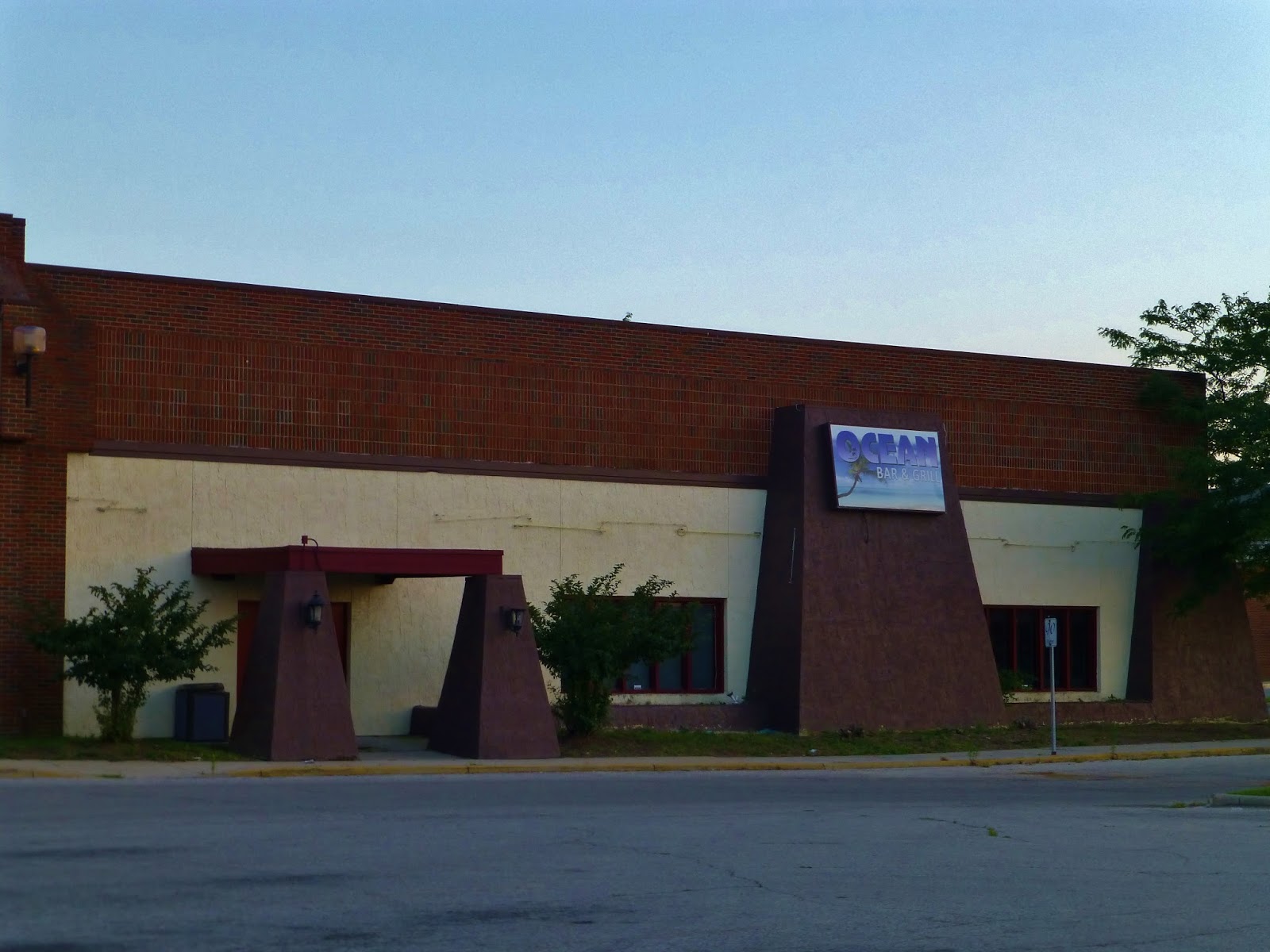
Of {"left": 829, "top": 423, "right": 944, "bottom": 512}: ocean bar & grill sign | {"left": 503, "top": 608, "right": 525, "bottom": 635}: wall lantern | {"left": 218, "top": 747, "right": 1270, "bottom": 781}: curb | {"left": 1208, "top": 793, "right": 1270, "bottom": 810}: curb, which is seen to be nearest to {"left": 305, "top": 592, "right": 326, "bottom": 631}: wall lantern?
{"left": 218, "top": 747, "right": 1270, "bottom": 781}: curb

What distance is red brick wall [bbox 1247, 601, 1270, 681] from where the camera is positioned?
203 feet

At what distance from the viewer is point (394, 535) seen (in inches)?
1176

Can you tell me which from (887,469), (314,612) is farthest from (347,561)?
(887,469)

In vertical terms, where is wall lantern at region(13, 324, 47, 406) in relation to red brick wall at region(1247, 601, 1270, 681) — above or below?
above

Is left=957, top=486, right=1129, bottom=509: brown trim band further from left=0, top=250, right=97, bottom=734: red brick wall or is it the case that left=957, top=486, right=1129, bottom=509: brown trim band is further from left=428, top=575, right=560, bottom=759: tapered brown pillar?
left=0, top=250, right=97, bottom=734: red brick wall

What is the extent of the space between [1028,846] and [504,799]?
664 cm

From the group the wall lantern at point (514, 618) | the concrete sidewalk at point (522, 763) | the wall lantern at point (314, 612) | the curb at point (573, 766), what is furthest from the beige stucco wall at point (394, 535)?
the curb at point (573, 766)

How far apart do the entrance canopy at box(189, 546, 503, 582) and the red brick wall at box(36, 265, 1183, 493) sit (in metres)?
2.22

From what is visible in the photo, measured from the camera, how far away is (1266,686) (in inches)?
2398

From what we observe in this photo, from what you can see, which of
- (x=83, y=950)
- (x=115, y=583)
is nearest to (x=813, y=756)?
(x=115, y=583)

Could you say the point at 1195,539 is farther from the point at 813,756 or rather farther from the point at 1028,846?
the point at 1028,846

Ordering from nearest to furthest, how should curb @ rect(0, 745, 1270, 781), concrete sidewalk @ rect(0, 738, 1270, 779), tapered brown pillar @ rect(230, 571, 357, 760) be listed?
curb @ rect(0, 745, 1270, 781) < concrete sidewalk @ rect(0, 738, 1270, 779) < tapered brown pillar @ rect(230, 571, 357, 760)

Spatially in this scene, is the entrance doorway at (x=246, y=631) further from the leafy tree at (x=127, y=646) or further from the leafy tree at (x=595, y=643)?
the leafy tree at (x=595, y=643)

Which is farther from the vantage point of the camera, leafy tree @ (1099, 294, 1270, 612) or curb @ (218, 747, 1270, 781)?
leafy tree @ (1099, 294, 1270, 612)
